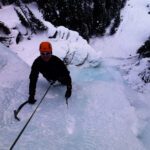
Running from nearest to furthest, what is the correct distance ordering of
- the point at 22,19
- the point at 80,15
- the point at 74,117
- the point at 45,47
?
1. the point at 45,47
2. the point at 74,117
3. the point at 22,19
4. the point at 80,15

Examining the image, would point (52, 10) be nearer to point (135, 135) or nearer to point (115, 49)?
point (115, 49)

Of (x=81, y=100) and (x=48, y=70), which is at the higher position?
(x=48, y=70)

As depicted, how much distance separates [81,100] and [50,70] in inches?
31.6

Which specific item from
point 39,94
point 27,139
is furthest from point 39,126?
point 39,94

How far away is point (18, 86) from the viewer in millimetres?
5012

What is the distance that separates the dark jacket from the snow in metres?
0.37

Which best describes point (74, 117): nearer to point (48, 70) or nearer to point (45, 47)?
point (48, 70)

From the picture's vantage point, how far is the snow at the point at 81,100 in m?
3.90

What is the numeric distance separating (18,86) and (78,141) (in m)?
1.75

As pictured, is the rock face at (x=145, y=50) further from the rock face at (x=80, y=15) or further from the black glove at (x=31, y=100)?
the black glove at (x=31, y=100)

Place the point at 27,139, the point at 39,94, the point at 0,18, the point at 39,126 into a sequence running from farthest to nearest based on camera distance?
the point at 0,18 → the point at 39,94 → the point at 39,126 → the point at 27,139

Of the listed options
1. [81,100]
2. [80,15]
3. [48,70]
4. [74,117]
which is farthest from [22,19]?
[74,117]

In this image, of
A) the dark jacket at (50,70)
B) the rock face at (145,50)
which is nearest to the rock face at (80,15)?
the rock face at (145,50)

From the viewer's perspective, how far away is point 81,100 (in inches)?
193
